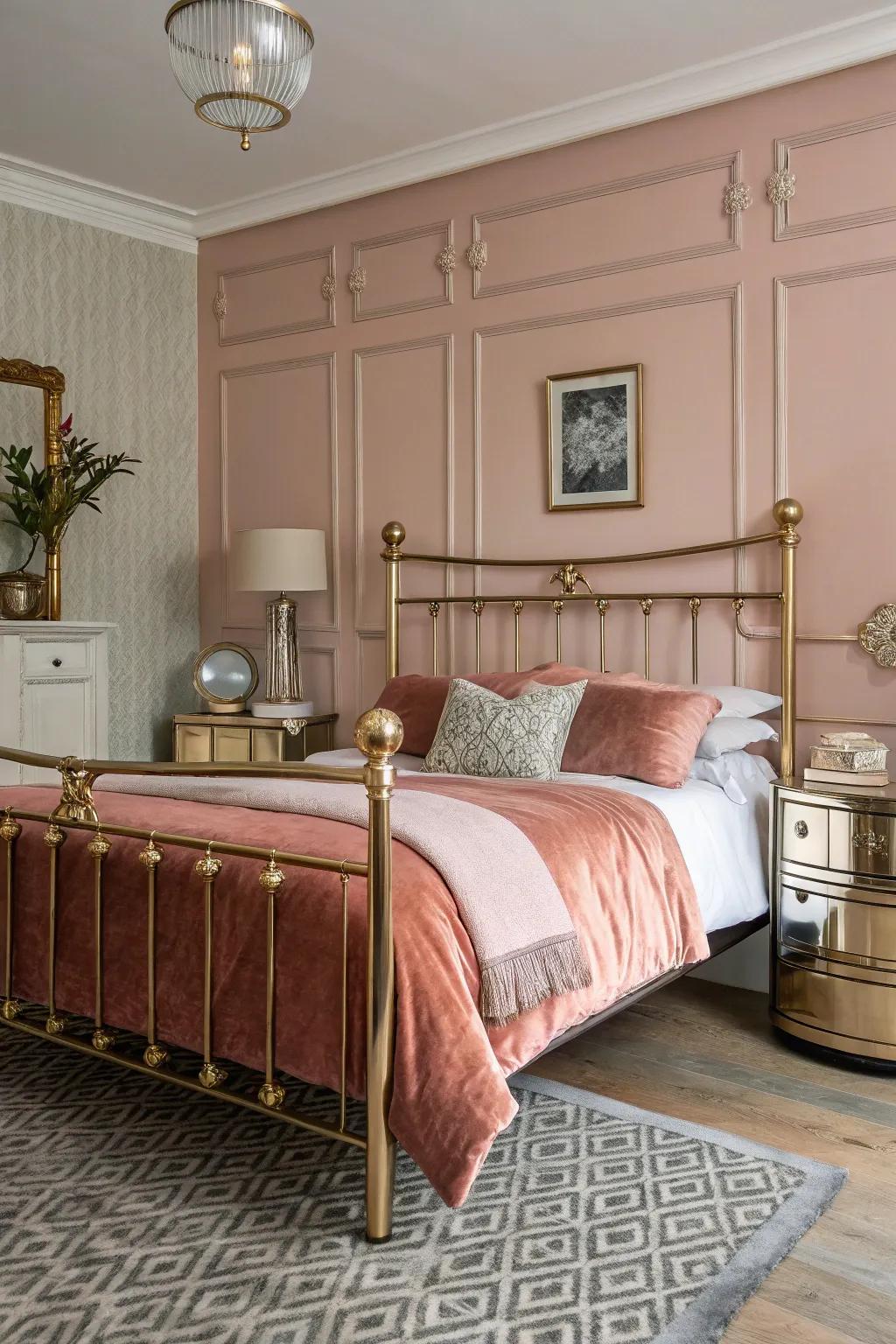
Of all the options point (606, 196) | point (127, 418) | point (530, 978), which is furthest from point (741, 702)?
point (127, 418)

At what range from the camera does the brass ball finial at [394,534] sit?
446cm

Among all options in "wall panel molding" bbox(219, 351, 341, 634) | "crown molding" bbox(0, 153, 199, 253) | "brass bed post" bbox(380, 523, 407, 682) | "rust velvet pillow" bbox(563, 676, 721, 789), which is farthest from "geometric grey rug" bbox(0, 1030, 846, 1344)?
"crown molding" bbox(0, 153, 199, 253)

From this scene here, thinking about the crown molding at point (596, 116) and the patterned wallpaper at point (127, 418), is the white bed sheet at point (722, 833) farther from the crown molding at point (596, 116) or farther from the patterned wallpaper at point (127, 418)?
the patterned wallpaper at point (127, 418)

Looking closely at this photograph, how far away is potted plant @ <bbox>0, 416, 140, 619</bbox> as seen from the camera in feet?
14.4

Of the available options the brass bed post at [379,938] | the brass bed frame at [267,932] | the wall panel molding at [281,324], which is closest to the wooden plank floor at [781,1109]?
the brass bed frame at [267,932]

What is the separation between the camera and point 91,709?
452cm

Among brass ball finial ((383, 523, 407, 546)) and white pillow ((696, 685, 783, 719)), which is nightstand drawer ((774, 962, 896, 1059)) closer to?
white pillow ((696, 685, 783, 719))

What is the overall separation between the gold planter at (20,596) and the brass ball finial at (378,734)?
2.81 meters

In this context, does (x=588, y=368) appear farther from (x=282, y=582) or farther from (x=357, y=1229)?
(x=357, y=1229)

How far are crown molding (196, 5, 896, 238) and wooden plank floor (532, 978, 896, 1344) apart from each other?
2907 mm

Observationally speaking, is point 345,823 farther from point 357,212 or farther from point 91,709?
point 357,212

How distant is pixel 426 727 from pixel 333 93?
2187 millimetres

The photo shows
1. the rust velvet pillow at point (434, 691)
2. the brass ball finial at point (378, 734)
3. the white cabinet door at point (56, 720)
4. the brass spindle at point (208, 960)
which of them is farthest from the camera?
the white cabinet door at point (56, 720)

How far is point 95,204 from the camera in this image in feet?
15.9
